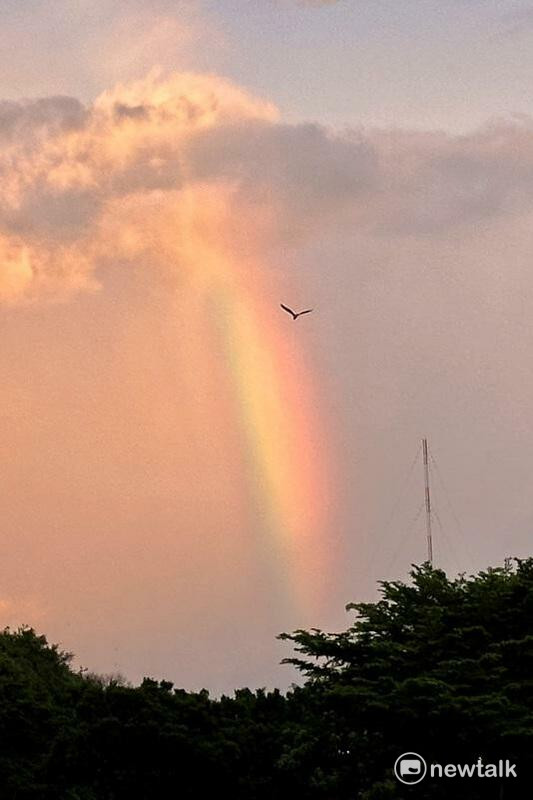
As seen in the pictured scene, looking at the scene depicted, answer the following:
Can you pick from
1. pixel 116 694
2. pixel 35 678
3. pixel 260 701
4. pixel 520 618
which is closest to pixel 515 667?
pixel 520 618

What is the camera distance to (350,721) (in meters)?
58.7

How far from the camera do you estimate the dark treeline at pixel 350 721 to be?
2191 inches

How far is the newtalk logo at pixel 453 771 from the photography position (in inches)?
2173

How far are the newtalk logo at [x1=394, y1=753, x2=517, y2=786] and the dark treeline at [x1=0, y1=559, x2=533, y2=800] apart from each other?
0.24m

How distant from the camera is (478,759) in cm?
5544

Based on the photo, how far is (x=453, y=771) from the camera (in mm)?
55188

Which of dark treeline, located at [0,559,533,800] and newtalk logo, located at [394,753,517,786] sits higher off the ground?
dark treeline, located at [0,559,533,800]

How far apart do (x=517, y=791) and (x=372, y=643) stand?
8.30 m

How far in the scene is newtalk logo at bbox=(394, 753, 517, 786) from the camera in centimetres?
5519

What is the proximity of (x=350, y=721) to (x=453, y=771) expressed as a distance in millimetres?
5215

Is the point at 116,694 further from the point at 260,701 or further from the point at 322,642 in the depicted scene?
the point at 322,642

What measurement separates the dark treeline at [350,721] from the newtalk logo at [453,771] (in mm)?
244

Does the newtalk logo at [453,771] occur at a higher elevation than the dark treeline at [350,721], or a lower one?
lower

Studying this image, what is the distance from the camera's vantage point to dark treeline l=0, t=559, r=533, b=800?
55656 millimetres
